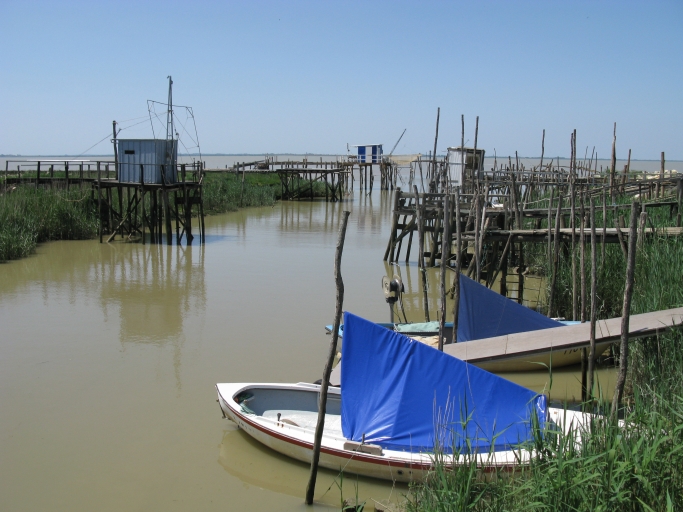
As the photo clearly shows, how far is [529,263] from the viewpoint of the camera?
15.7 m

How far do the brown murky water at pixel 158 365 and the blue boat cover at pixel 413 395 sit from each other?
0.54 m

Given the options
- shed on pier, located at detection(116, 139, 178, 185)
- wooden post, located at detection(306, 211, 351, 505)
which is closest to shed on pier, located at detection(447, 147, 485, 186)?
shed on pier, located at detection(116, 139, 178, 185)

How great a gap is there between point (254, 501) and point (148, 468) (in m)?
1.25

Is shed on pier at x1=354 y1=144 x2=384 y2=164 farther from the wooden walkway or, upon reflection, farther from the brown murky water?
the wooden walkway

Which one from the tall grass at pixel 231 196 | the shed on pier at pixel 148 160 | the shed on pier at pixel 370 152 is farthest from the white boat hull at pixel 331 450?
the shed on pier at pixel 370 152

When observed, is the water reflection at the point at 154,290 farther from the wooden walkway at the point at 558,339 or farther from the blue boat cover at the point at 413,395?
the wooden walkway at the point at 558,339

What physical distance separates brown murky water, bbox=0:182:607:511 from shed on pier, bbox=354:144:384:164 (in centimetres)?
2804

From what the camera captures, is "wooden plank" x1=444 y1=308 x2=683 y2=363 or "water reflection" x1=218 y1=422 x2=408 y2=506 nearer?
"water reflection" x1=218 y1=422 x2=408 y2=506

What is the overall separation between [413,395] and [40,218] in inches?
676

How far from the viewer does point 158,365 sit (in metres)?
9.30

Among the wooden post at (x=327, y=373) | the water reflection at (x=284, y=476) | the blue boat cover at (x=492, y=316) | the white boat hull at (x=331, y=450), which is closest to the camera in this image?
the wooden post at (x=327, y=373)

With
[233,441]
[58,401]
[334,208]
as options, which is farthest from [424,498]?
[334,208]

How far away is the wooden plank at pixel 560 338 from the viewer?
6.18m

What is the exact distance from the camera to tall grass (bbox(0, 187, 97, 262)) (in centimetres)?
1720
